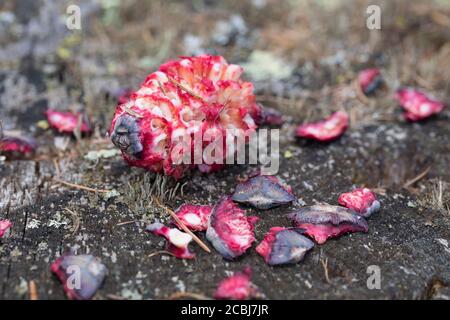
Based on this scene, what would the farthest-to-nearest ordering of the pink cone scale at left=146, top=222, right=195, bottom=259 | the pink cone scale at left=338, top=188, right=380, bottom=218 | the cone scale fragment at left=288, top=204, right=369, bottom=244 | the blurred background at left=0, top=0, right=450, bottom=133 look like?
the blurred background at left=0, top=0, right=450, bottom=133 → the pink cone scale at left=338, top=188, right=380, bottom=218 → the cone scale fragment at left=288, top=204, right=369, bottom=244 → the pink cone scale at left=146, top=222, right=195, bottom=259

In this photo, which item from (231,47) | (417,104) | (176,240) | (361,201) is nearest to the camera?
(176,240)

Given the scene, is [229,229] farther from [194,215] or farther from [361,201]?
[361,201]

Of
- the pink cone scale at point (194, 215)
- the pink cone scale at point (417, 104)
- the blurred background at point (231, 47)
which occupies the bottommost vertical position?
the pink cone scale at point (194, 215)

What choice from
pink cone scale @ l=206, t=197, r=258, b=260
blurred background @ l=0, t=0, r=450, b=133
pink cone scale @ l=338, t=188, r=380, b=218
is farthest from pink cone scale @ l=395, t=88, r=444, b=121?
pink cone scale @ l=206, t=197, r=258, b=260

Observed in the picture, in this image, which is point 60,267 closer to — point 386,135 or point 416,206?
point 416,206

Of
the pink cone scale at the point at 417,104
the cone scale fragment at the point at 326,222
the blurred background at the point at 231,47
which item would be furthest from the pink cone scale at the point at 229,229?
the pink cone scale at the point at 417,104

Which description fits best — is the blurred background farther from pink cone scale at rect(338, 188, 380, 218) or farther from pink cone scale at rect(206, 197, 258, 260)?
pink cone scale at rect(206, 197, 258, 260)

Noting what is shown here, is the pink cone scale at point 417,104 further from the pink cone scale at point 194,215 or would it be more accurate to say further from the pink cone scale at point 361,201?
the pink cone scale at point 194,215

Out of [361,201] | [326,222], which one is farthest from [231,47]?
[326,222]

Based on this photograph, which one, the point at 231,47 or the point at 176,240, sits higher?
the point at 231,47

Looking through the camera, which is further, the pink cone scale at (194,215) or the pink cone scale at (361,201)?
the pink cone scale at (361,201)
